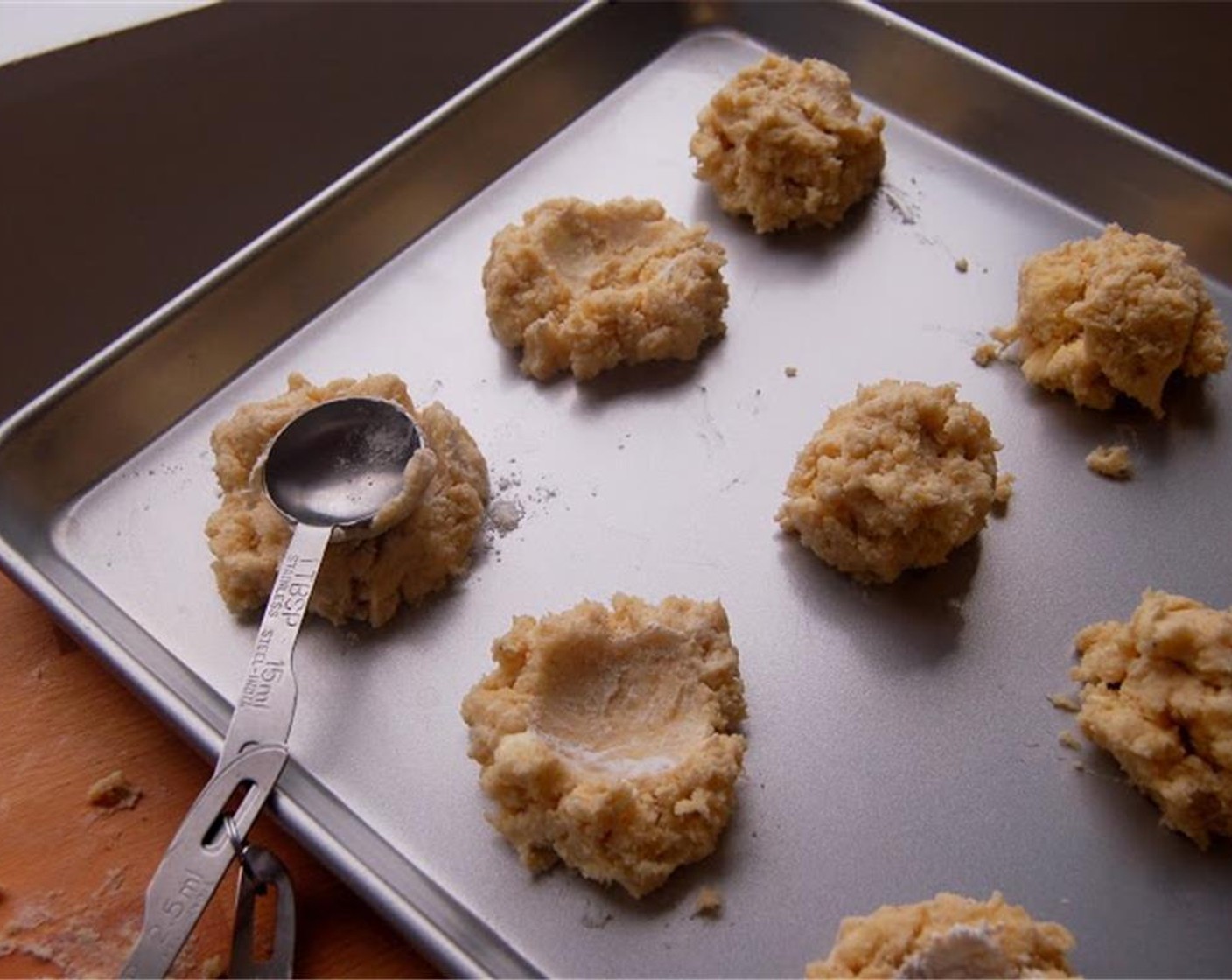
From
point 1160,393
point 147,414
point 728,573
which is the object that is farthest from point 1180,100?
point 147,414

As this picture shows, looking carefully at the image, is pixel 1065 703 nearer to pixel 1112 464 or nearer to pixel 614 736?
pixel 1112 464

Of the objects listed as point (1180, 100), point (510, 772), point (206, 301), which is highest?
point (206, 301)

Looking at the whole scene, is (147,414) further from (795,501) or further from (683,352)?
(795,501)

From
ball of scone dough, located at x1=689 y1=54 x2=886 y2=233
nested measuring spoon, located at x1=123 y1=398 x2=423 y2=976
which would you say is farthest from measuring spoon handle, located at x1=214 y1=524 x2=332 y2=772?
ball of scone dough, located at x1=689 y1=54 x2=886 y2=233

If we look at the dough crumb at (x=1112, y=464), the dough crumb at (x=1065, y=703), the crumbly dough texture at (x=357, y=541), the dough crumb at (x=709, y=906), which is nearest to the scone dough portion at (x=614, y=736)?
the dough crumb at (x=709, y=906)

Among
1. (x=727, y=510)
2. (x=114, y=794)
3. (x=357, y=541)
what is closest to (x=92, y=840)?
(x=114, y=794)

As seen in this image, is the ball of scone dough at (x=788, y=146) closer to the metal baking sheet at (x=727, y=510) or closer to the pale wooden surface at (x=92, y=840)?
the metal baking sheet at (x=727, y=510)
